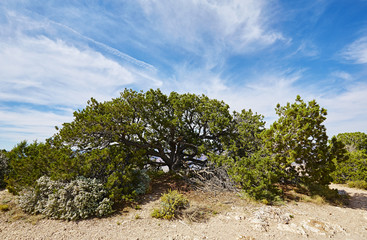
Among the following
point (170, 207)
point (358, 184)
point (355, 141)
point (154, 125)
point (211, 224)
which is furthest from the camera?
point (355, 141)

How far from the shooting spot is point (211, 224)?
652 centimetres

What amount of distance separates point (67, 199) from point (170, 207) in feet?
14.2

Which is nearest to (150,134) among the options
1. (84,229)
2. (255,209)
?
(84,229)

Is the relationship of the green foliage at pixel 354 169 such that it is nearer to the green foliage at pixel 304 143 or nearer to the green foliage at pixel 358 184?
the green foliage at pixel 358 184

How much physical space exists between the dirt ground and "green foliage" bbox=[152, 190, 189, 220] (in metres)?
0.25

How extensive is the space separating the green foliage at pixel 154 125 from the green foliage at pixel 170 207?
136 inches

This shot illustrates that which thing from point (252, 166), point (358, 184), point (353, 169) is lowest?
point (358, 184)

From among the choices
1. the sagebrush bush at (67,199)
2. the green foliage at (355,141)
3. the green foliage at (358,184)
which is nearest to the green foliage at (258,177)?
the sagebrush bush at (67,199)

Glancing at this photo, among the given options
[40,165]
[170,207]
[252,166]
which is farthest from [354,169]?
[40,165]

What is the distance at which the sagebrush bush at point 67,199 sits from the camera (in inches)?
266

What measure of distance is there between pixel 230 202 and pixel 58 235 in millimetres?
7157

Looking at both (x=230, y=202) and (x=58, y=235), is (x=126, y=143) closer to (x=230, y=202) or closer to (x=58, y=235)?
(x=58, y=235)

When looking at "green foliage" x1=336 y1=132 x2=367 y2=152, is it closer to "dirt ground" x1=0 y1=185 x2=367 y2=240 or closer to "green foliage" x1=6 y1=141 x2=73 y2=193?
"dirt ground" x1=0 y1=185 x2=367 y2=240

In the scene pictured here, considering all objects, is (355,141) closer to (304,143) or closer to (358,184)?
(358,184)
